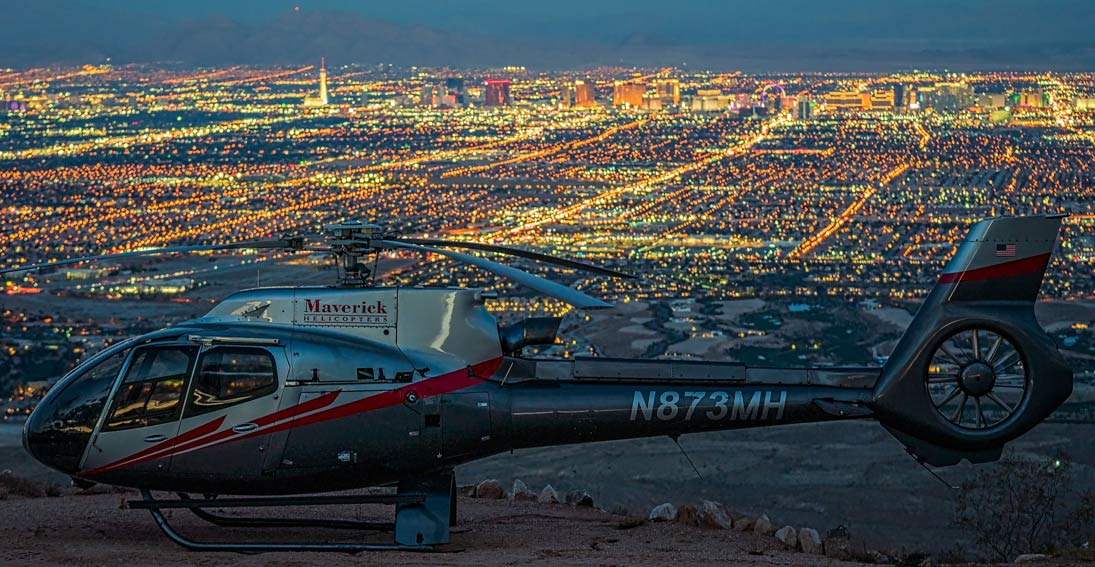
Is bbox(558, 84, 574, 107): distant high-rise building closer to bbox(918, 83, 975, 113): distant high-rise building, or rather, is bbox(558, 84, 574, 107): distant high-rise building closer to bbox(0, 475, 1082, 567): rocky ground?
bbox(918, 83, 975, 113): distant high-rise building

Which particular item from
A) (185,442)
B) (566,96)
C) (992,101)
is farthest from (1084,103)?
(185,442)

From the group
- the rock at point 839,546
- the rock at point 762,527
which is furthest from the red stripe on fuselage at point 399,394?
the rock at point 839,546

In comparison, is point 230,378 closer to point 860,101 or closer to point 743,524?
point 743,524

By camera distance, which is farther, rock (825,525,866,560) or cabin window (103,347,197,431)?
rock (825,525,866,560)

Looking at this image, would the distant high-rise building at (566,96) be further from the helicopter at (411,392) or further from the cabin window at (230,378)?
the cabin window at (230,378)

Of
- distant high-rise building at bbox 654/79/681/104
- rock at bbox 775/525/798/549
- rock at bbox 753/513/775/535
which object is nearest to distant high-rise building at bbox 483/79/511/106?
distant high-rise building at bbox 654/79/681/104

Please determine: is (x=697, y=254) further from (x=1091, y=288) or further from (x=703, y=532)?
(x=703, y=532)
